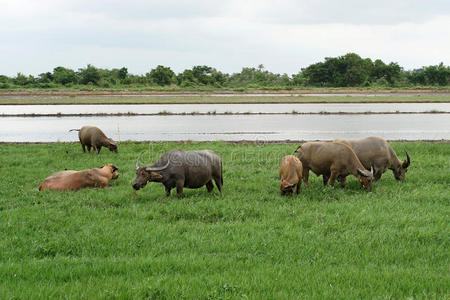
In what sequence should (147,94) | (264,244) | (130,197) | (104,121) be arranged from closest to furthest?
(264,244)
(130,197)
(104,121)
(147,94)

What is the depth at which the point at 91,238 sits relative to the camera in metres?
6.76

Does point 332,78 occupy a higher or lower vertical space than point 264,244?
higher

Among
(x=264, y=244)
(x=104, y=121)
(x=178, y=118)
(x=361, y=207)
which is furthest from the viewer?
(x=178, y=118)

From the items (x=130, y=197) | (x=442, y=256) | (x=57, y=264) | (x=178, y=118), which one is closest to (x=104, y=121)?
(x=178, y=118)

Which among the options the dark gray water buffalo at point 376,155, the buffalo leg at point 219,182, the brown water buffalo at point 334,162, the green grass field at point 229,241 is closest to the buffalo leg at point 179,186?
the green grass field at point 229,241

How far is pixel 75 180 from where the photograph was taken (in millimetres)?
10344

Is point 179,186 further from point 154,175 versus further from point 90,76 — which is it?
point 90,76

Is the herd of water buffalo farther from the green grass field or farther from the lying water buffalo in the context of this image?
the lying water buffalo

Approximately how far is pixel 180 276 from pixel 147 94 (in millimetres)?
50874

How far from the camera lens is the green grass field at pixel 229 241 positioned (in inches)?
201

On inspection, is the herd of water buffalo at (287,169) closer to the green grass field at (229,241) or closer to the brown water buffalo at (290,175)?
the brown water buffalo at (290,175)

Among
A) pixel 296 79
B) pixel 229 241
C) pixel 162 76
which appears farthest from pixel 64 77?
pixel 229 241

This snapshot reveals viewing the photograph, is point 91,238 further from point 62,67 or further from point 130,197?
point 62,67

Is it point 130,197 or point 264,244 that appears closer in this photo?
point 264,244
